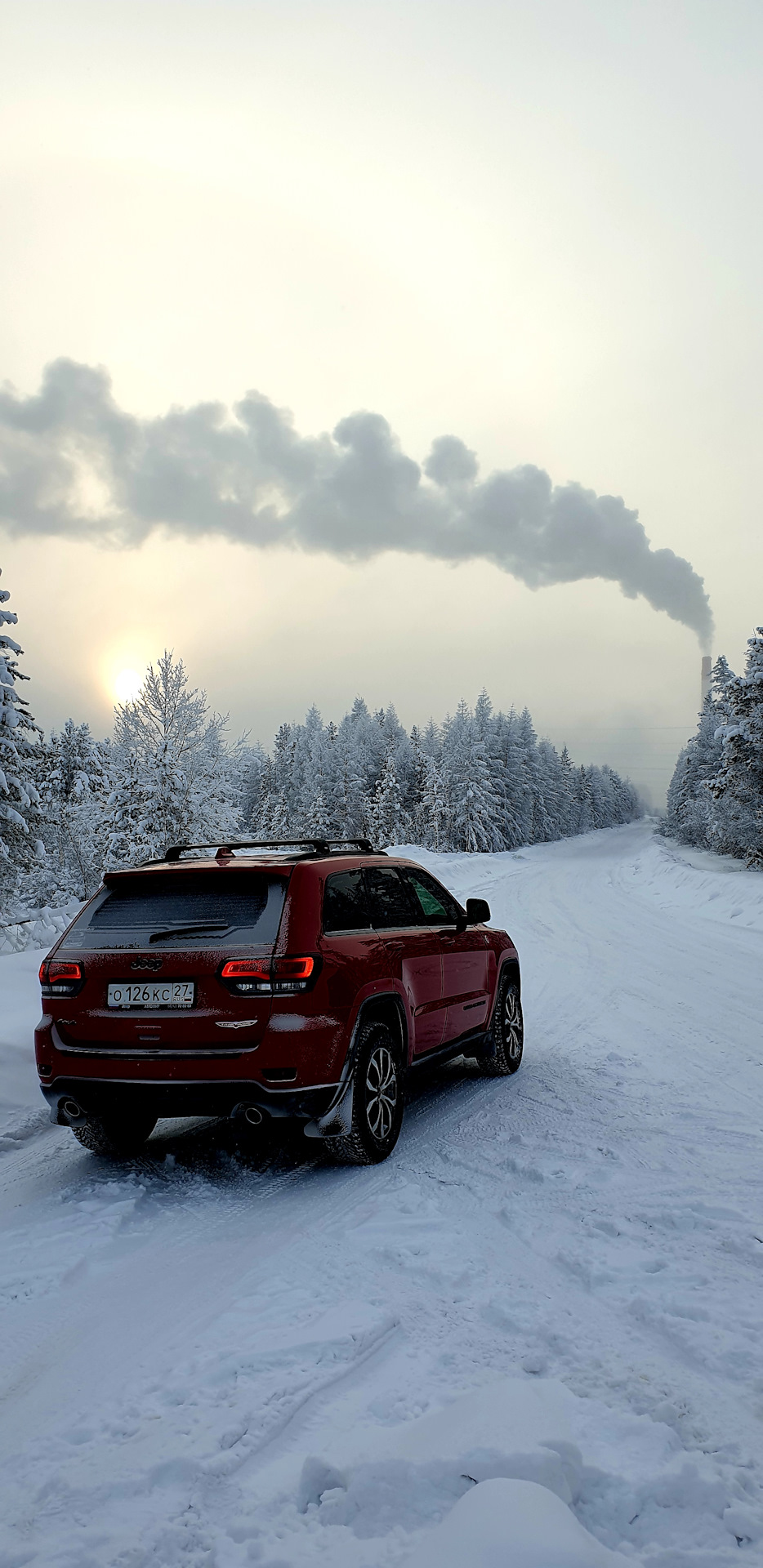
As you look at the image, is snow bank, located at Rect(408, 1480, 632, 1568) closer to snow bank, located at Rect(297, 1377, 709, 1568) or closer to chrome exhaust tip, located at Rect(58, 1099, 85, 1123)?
snow bank, located at Rect(297, 1377, 709, 1568)

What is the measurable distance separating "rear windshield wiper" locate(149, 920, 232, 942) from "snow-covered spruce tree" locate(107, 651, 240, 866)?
22529mm

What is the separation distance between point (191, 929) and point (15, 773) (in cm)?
1406

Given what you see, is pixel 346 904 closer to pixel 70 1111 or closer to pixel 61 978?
→ pixel 61 978

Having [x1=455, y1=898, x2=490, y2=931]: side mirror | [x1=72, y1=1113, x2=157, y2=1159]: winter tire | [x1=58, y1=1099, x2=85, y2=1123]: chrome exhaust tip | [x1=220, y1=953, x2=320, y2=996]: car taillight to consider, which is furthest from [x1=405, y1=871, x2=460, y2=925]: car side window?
[x1=58, y1=1099, x2=85, y2=1123]: chrome exhaust tip

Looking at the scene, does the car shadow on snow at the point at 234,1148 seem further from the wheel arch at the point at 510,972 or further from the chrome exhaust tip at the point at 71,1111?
the wheel arch at the point at 510,972

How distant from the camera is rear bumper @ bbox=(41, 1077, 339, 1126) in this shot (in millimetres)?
4348

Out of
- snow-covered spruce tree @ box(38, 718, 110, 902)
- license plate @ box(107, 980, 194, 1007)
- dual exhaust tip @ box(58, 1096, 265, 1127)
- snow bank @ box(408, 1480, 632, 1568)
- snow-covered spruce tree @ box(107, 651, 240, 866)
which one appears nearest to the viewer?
snow bank @ box(408, 1480, 632, 1568)

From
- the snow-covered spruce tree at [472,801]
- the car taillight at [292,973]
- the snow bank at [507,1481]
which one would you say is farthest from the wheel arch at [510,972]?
the snow-covered spruce tree at [472,801]

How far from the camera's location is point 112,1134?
5.10m

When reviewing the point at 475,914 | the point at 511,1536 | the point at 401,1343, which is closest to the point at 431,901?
the point at 475,914

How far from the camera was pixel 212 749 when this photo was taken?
30812mm

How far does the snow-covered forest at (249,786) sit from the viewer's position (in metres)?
19.5

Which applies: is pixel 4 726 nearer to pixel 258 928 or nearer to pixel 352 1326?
pixel 258 928

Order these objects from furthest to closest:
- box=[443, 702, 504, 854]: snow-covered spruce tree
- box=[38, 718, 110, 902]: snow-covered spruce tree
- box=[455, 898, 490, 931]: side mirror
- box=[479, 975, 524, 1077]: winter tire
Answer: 1. box=[443, 702, 504, 854]: snow-covered spruce tree
2. box=[38, 718, 110, 902]: snow-covered spruce tree
3. box=[479, 975, 524, 1077]: winter tire
4. box=[455, 898, 490, 931]: side mirror
